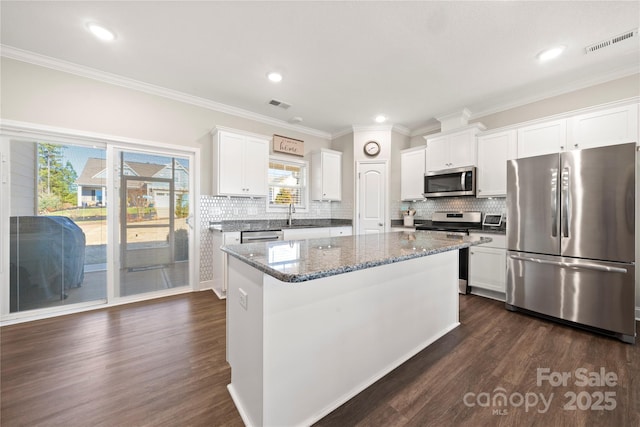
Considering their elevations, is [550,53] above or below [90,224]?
above

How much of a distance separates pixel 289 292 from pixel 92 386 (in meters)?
1.61

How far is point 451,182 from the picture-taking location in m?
3.98

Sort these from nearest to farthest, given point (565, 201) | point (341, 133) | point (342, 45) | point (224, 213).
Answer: point (342, 45)
point (565, 201)
point (224, 213)
point (341, 133)

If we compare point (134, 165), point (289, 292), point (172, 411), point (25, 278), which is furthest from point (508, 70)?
point (25, 278)

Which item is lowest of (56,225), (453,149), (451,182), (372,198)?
(56,225)

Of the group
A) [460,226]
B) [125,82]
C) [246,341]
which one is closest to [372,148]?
[460,226]

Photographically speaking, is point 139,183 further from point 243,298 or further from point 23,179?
point 243,298

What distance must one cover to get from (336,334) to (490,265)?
292 centimetres

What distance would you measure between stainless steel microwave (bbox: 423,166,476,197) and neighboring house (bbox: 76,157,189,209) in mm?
3929

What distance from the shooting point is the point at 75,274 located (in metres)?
2.94

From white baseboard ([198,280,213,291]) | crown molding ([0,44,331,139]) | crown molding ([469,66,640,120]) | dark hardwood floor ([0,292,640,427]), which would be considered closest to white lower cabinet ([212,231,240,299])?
white baseboard ([198,280,213,291])

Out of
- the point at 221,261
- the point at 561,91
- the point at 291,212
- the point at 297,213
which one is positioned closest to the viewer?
the point at 561,91

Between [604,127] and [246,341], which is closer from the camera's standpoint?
[246,341]

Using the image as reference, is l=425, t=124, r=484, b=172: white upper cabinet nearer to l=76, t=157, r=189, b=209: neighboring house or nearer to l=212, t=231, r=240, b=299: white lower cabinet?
l=212, t=231, r=240, b=299: white lower cabinet
